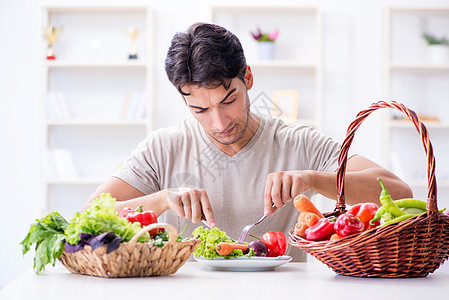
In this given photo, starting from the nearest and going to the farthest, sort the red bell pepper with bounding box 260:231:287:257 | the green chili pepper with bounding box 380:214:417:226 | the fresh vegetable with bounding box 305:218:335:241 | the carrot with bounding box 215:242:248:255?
the green chili pepper with bounding box 380:214:417:226 < the fresh vegetable with bounding box 305:218:335:241 < the carrot with bounding box 215:242:248:255 < the red bell pepper with bounding box 260:231:287:257

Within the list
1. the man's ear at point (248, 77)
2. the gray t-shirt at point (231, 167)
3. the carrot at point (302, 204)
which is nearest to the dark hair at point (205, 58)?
the man's ear at point (248, 77)

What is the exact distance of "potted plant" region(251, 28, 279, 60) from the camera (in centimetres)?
411

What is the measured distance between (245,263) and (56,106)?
10.2 feet

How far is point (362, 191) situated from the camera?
6.03 ft

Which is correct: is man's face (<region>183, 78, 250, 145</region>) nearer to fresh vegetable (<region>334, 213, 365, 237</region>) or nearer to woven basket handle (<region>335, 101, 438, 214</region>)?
woven basket handle (<region>335, 101, 438, 214</region>)

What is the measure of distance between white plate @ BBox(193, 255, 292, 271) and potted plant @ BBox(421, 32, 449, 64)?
3.28m

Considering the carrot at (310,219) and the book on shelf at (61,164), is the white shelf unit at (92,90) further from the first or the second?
the carrot at (310,219)

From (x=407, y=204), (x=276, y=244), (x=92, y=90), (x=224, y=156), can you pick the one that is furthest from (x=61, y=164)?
(x=407, y=204)

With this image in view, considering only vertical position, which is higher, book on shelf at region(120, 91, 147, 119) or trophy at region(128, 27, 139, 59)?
trophy at region(128, 27, 139, 59)

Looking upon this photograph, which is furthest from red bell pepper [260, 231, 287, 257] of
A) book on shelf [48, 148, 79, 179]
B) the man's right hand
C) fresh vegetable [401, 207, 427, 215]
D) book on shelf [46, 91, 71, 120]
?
book on shelf [46, 91, 71, 120]

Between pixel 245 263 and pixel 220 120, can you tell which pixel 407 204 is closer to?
pixel 245 263

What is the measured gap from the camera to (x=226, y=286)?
44.9 inches

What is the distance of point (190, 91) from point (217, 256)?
0.59 meters

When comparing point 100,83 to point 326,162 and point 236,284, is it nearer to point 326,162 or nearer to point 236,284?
point 326,162
